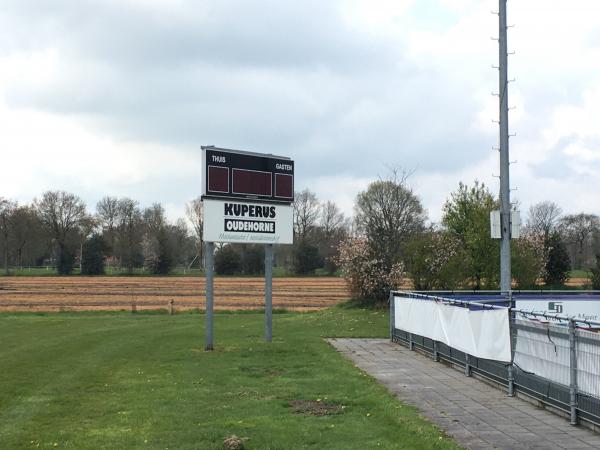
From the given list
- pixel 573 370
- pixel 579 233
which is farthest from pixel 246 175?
pixel 579 233

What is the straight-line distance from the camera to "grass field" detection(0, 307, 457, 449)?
6930mm

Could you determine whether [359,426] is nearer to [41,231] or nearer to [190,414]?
[190,414]

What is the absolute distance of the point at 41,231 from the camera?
9888 centimetres

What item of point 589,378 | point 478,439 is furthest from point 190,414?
point 589,378

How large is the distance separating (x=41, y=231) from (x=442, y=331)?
9655 cm

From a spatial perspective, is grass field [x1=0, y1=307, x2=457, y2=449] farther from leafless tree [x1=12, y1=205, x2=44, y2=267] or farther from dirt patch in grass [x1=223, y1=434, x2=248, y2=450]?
leafless tree [x1=12, y1=205, x2=44, y2=267]

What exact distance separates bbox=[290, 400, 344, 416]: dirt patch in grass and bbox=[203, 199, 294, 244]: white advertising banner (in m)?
8.08

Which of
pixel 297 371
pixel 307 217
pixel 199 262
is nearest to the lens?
pixel 297 371

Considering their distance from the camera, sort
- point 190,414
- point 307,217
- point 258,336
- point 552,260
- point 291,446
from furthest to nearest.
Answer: point 307,217
point 552,260
point 258,336
point 190,414
point 291,446

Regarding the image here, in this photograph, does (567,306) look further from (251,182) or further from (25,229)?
(25,229)

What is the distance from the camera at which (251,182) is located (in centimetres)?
1719

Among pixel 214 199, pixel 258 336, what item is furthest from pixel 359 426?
pixel 258 336

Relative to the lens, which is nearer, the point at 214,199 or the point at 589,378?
the point at 589,378

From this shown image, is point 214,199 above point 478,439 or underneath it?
above
